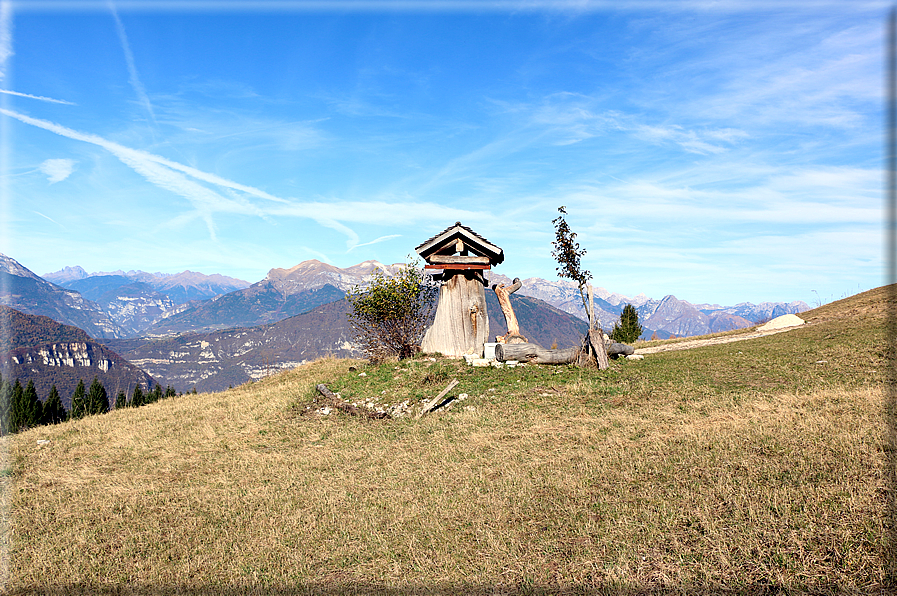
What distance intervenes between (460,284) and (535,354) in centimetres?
556

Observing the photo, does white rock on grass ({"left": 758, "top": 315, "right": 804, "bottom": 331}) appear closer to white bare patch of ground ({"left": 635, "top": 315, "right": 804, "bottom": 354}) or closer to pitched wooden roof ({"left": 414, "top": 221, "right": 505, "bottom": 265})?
white bare patch of ground ({"left": 635, "top": 315, "right": 804, "bottom": 354})

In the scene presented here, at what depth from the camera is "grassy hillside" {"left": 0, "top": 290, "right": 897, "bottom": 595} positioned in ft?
25.5

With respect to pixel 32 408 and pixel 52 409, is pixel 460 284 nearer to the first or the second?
pixel 32 408

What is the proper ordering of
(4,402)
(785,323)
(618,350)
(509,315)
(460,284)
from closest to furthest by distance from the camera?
(4,402) < (618,350) < (460,284) < (509,315) < (785,323)

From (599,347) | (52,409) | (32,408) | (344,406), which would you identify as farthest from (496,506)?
(52,409)

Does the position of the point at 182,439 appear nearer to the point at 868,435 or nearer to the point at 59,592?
the point at 59,592

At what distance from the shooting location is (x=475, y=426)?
1591 cm

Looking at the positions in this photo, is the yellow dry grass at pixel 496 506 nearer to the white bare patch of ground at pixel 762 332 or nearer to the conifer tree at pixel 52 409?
the white bare patch of ground at pixel 762 332

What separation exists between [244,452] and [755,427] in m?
14.4

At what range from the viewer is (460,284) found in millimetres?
26094

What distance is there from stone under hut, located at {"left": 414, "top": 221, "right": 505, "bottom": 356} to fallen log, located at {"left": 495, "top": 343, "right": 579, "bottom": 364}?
245cm

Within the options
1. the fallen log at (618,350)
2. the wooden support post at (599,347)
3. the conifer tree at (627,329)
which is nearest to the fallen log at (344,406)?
the wooden support post at (599,347)

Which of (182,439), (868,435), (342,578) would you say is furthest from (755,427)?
(182,439)

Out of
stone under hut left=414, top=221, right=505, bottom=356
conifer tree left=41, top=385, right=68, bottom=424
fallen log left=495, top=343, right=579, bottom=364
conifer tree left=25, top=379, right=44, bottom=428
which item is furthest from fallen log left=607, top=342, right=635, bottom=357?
conifer tree left=41, top=385, right=68, bottom=424
